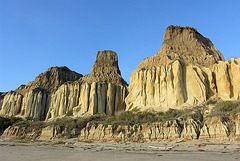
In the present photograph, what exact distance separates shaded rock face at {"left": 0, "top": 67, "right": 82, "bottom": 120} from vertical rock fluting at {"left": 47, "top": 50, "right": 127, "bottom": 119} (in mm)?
6038

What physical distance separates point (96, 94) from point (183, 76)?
2104 cm

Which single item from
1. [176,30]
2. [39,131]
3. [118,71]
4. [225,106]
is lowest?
[39,131]

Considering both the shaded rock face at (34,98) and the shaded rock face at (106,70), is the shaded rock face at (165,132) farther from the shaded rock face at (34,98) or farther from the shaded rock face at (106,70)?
the shaded rock face at (34,98)

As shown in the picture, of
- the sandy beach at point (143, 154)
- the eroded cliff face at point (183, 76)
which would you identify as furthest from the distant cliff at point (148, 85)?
the sandy beach at point (143, 154)

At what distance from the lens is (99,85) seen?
47.1 metres

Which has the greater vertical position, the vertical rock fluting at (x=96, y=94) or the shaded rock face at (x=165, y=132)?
the vertical rock fluting at (x=96, y=94)

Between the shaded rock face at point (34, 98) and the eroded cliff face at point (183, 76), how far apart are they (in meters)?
31.1

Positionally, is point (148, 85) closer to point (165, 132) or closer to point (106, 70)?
point (165, 132)

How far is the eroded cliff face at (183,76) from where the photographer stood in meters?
29.3

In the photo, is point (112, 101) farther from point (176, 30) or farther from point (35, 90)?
point (35, 90)

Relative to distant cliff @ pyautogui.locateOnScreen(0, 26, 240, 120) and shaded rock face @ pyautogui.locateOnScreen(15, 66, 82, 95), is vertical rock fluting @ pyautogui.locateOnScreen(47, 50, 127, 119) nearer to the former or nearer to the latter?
distant cliff @ pyautogui.locateOnScreen(0, 26, 240, 120)

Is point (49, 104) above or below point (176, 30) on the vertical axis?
below

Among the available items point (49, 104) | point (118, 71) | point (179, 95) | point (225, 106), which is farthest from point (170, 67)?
point (49, 104)

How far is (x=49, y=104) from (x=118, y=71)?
77.2 feet
